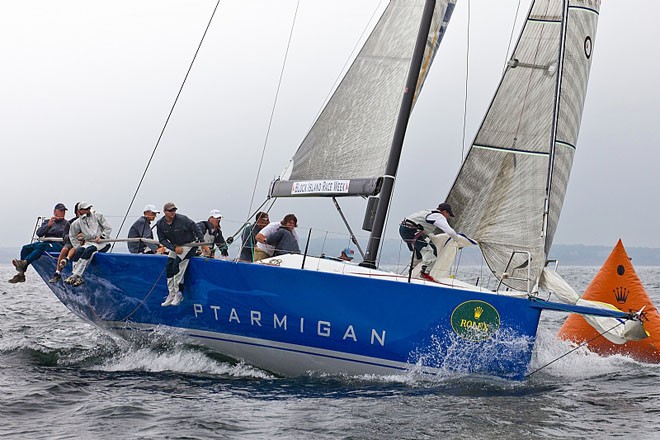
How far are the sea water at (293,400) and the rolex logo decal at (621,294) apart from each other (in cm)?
101

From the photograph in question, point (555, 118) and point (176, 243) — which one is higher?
point (555, 118)

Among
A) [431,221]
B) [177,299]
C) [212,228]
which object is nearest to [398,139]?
[431,221]

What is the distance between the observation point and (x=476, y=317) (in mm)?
7988

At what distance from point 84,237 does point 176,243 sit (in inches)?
66.6

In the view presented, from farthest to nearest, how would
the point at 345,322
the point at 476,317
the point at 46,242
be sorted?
1. the point at 46,242
2. the point at 345,322
3. the point at 476,317

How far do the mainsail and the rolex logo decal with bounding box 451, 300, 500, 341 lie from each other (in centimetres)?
187

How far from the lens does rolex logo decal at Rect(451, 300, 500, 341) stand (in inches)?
314

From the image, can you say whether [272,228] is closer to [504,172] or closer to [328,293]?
[328,293]

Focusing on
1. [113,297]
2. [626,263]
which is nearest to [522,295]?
[626,263]

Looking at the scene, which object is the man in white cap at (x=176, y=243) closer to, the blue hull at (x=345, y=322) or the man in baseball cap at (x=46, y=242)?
the blue hull at (x=345, y=322)

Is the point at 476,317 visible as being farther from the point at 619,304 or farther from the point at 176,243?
the point at 619,304

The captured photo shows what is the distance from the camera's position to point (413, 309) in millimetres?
8086

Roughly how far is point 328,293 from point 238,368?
1.56 m

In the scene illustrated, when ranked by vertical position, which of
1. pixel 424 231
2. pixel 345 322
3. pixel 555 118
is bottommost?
pixel 345 322
